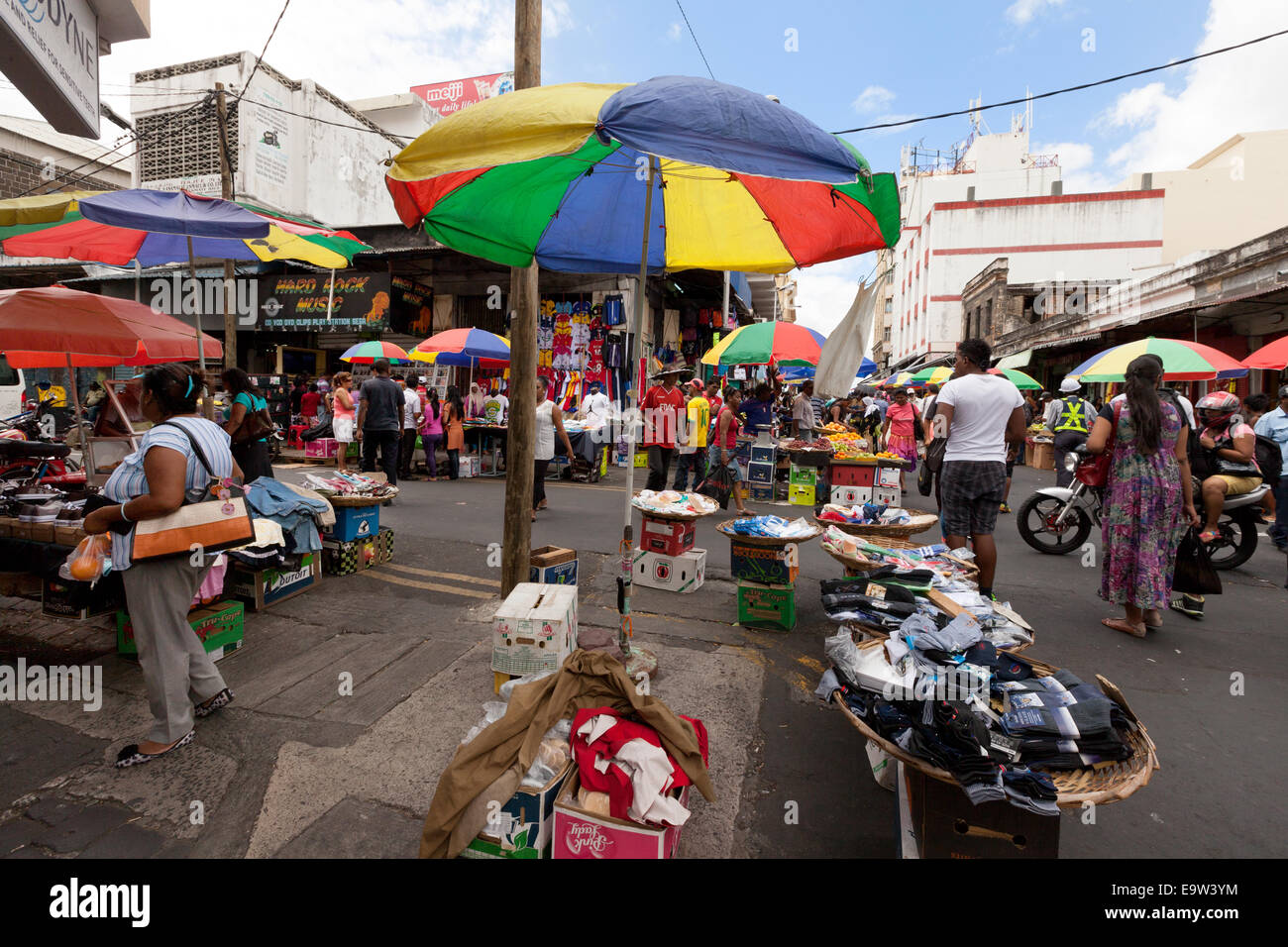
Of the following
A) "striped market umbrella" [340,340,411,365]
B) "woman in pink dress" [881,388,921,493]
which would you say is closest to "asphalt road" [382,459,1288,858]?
"woman in pink dress" [881,388,921,493]

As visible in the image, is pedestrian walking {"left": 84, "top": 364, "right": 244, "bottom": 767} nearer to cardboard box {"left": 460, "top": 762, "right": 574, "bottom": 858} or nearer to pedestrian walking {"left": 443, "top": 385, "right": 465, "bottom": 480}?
cardboard box {"left": 460, "top": 762, "right": 574, "bottom": 858}

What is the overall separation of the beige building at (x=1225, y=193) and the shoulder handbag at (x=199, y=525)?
36.4 metres

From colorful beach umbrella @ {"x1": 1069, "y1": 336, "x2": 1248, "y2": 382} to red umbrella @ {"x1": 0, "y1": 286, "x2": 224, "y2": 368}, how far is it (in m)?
9.87

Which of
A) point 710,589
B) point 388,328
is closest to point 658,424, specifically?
point 710,589

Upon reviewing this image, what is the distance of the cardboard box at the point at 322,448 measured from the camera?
44.6 ft

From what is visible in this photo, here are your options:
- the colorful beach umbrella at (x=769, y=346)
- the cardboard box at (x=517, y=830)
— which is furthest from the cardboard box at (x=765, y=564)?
the colorful beach umbrella at (x=769, y=346)

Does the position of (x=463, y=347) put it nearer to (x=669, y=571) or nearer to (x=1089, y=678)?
(x=669, y=571)

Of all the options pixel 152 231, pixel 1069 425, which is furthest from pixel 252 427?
pixel 1069 425

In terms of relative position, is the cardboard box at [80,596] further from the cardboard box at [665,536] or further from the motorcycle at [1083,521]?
the motorcycle at [1083,521]

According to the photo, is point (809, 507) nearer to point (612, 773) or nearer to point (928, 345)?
point (612, 773)

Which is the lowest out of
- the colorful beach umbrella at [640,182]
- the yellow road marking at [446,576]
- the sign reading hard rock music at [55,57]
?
the yellow road marking at [446,576]

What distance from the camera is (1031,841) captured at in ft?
6.76

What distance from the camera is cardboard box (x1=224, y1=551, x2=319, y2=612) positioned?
496 centimetres
